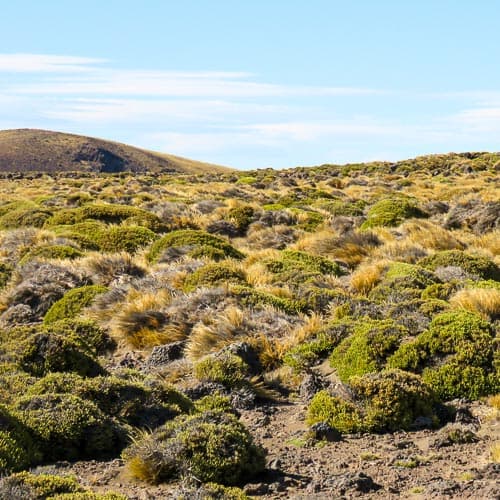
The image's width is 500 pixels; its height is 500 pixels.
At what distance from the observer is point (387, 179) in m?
40.0

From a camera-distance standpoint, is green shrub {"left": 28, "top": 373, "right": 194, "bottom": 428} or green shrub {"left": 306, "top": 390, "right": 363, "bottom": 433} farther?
green shrub {"left": 28, "top": 373, "right": 194, "bottom": 428}

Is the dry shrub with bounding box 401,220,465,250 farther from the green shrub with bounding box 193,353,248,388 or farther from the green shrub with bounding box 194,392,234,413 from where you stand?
the green shrub with bounding box 194,392,234,413

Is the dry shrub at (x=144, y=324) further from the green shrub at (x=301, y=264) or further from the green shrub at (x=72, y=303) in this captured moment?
the green shrub at (x=301, y=264)

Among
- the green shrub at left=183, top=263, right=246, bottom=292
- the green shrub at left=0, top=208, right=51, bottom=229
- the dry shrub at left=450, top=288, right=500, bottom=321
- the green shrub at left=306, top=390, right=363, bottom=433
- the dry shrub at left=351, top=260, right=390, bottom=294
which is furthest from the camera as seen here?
the green shrub at left=0, top=208, right=51, bottom=229

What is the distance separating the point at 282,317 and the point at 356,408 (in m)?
3.25

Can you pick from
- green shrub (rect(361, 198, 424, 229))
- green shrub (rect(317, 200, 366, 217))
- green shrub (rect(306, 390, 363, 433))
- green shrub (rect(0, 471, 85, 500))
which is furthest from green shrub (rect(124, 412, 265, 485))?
green shrub (rect(317, 200, 366, 217))

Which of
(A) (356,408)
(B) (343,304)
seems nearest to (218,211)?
(B) (343,304)

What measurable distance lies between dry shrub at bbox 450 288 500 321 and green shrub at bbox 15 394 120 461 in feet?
18.3

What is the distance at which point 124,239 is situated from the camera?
664 inches

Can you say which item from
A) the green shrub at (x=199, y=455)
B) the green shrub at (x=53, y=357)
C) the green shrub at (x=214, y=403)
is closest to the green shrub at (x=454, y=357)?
the green shrub at (x=214, y=403)

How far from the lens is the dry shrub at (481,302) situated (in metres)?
9.74

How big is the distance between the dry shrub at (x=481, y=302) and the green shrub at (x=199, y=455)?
4.91m

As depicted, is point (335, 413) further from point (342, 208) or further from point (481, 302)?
point (342, 208)

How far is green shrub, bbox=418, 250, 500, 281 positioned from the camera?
12906 mm
